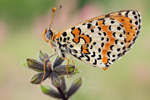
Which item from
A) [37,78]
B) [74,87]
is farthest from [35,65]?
[74,87]

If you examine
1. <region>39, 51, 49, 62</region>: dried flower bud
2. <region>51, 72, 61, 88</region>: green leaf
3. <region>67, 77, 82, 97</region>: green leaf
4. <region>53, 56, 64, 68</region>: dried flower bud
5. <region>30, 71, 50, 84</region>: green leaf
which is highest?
<region>39, 51, 49, 62</region>: dried flower bud

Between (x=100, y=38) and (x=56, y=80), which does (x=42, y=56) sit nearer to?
(x=56, y=80)

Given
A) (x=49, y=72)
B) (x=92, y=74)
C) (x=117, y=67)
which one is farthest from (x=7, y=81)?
(x=49, y=72)

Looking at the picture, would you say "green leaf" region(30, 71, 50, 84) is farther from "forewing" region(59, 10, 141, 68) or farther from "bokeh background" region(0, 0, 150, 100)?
"bokeh background" region(0, 0, 150, 100)

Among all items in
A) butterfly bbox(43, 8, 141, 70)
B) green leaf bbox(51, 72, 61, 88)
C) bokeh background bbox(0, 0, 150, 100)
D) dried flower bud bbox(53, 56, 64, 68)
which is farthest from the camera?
bokeh background bbox(0, 0, 150, 100)

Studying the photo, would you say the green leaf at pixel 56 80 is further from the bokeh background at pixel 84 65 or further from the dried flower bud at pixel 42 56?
the bokeh background at pixel 84 65

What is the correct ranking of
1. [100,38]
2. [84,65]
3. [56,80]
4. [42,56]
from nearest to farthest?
[56,80], [42,56], [100,38], [84,65]

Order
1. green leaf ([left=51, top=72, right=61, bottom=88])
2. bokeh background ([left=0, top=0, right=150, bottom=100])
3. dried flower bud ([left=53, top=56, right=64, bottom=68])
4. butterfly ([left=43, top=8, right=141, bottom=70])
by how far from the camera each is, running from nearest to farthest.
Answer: green leaf ([left=51, top=72, right=61, bottom=88]) → dried flower bud ([left=53, top=56, right=64, bottom=68]) → butterfly ([left=43, top=8, right=141, bottom=70]) → bokeh background ([left=0, top=0, right=150, bottom=100])

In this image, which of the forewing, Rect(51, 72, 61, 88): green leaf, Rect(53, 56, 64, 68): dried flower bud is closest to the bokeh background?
the forewing
